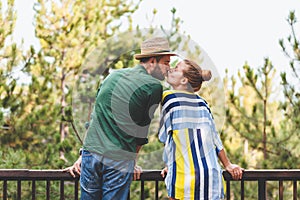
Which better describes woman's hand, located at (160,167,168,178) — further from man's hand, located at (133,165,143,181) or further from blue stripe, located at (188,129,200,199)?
blue stripe, located at (188,129,200,199)

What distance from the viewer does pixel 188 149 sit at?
248 centimetres

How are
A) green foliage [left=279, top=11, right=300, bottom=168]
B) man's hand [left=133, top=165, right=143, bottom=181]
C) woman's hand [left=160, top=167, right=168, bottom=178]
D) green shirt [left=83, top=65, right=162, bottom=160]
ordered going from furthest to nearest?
green foliage [left=279, top=11, right=300, bottom=168] → woman's hand [left=160, top=167, right=168, bottom=178] → man's hand [left=133, top=165, right=143, bottom=181] → green shirt [left=83, top=65, right=162, bottom=160]

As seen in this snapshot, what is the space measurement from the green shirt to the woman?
4.6 inches

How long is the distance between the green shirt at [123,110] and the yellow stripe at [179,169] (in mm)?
162

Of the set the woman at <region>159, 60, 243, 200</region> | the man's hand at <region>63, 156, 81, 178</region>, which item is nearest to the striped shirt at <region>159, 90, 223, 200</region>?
the woman at <region>159, 60, 243, 200</region>

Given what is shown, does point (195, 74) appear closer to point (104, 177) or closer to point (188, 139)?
point (188, 139)

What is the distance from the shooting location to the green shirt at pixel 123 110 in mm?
2396

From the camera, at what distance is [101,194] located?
252 cm

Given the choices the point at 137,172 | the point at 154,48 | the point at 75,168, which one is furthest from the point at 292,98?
the point at 154,48

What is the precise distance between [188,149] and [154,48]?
47 cm

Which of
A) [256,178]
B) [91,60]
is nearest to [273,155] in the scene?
[256,178]

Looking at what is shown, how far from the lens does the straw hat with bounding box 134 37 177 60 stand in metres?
2.48

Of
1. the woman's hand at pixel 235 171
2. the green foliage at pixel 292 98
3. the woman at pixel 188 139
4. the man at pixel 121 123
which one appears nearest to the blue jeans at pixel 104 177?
the man at pixel 121 123

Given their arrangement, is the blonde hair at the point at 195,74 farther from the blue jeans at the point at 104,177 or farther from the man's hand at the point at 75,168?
the man's hand at the point at 75,168
